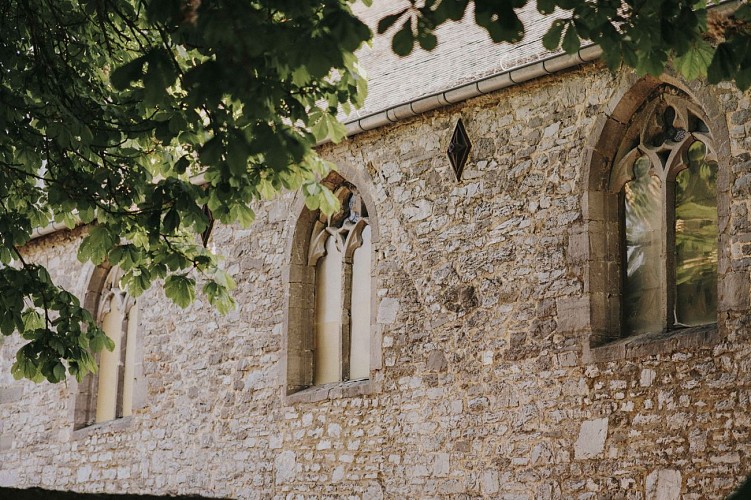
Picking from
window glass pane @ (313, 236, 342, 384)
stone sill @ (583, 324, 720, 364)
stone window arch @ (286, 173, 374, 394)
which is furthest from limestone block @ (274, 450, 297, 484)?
stone sill @ (583, 324, 720, 364)

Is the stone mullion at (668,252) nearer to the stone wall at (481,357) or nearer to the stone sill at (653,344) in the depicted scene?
the stone sill at (653,344)

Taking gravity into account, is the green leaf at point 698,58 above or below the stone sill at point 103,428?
above

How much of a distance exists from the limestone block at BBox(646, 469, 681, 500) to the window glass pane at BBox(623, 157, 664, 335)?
3.92 feet

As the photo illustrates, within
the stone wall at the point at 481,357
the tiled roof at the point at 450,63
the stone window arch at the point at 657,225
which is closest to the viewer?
the stone wall at the point at 481,357

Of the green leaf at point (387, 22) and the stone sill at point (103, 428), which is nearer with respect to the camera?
the green leaf at point (387, 22)

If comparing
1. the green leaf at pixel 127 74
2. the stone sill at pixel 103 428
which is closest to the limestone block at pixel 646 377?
the green leaf at pixel 127 74

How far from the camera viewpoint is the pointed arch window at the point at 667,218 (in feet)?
28.5

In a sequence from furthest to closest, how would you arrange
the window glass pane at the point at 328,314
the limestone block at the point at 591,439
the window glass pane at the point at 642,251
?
the window glass pane at the point at 328,314, the window glass pane at the point at 642,251, the limestone block at the point at 591,439

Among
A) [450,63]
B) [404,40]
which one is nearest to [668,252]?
[450,63]

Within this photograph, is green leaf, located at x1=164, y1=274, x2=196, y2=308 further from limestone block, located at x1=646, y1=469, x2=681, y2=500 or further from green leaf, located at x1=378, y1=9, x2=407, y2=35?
limestone block, located at x1=646, y1=469, x2=681, y2=500

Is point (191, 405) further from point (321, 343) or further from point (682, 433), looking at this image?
point (682, 433)

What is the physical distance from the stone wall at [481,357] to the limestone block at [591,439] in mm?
13

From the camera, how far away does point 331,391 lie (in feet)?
35.7

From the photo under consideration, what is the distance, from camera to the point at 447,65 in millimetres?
10945
